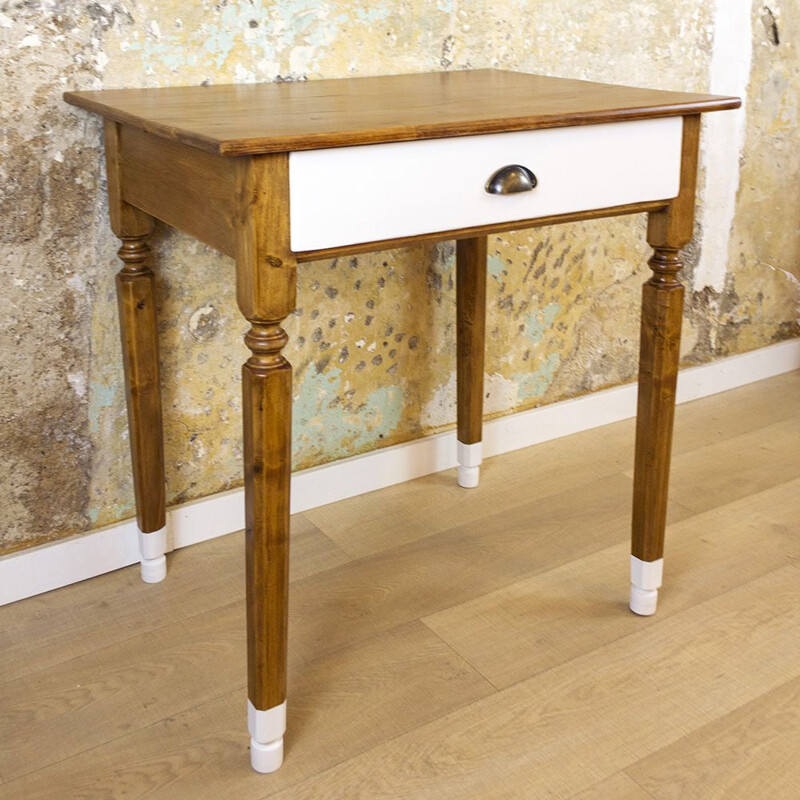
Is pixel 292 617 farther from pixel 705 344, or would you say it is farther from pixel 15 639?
pixel 705 344

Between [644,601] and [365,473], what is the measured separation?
0.63 m

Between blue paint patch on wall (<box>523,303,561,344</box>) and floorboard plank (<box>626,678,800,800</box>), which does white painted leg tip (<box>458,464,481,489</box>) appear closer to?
blue paint patch on wall (<box>523,303,561,344</box>)

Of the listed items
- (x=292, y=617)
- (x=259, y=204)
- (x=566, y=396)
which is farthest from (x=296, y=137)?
(x=566, y=396)

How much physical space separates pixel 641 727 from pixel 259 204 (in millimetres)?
875

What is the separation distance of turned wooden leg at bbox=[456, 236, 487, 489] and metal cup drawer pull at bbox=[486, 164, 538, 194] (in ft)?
1.96

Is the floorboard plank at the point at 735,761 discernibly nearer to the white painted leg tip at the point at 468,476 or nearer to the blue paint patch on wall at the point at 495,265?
the white painted leg tip at the point at 468,476

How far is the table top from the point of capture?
1.15 meters

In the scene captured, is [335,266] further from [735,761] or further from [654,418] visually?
[735,761]

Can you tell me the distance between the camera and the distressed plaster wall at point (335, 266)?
5.12 feet

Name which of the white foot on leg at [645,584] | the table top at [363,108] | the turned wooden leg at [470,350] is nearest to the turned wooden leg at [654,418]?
the white foot on leg at [645,584]

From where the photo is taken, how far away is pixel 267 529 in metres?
1.25

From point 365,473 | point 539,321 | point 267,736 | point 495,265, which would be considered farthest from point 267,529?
point 539,321

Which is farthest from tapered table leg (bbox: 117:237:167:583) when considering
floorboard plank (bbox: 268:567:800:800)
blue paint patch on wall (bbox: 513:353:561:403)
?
blue paint patch on wall (bbox: 513:353:561:403)

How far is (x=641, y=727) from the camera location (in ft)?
4.64
